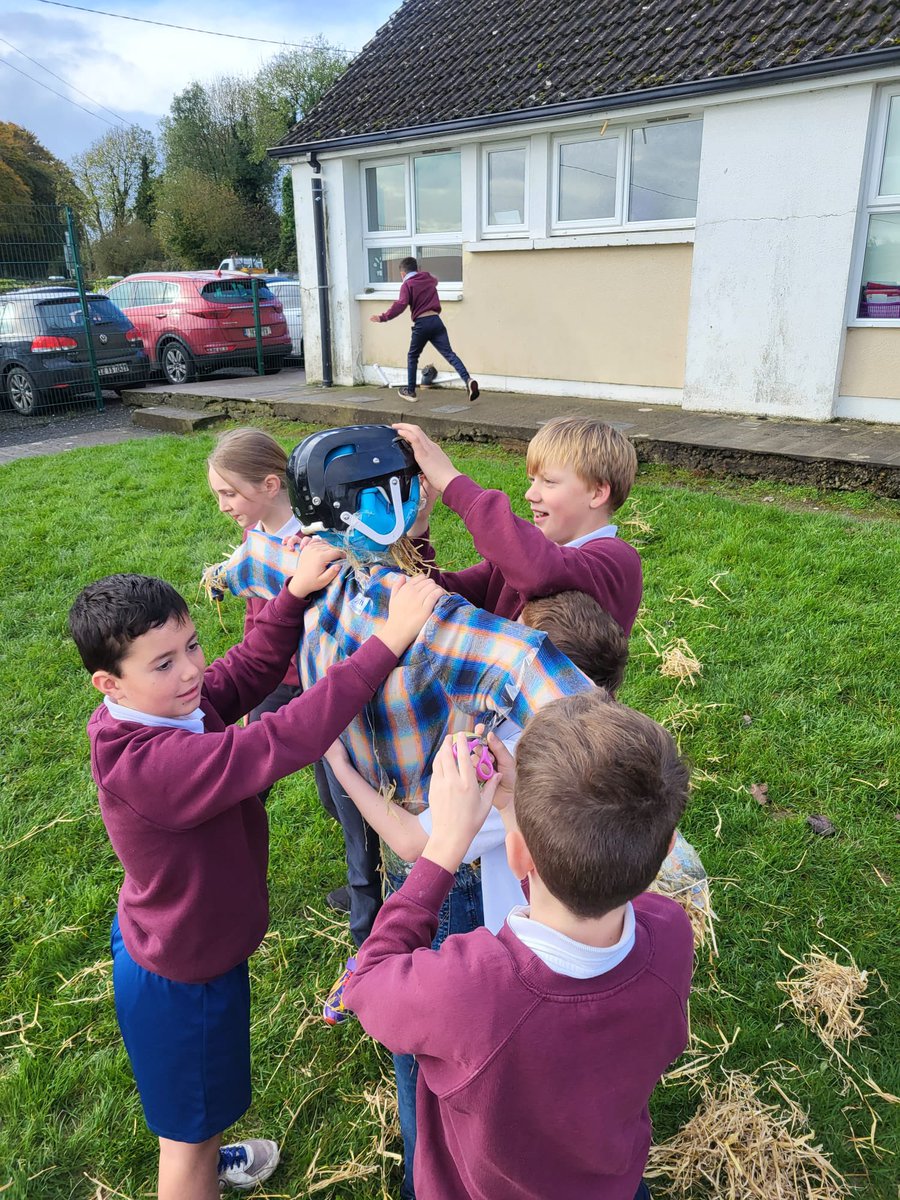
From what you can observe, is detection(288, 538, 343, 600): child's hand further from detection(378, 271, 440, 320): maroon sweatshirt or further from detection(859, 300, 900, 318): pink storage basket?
detection(378, 271, 440, 320): maroon sweatshirt

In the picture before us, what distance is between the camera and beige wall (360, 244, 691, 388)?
1034 cm

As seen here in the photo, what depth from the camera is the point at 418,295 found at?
A: 36.9 ft

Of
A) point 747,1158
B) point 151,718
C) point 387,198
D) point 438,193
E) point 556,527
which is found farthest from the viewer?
point 387,198

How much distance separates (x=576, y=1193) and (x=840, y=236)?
9.51 metres

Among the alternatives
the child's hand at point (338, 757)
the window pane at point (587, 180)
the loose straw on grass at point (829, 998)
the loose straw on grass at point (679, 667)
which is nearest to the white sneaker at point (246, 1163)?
the child's hand at point (338, 757)

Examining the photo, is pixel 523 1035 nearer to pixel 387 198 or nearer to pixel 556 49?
pixel 556 49

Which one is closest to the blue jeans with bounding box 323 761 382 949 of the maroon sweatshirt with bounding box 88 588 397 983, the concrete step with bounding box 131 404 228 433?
the maroon sweatshirt with bounding box 88 588 397 983

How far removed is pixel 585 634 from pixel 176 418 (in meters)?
11.2

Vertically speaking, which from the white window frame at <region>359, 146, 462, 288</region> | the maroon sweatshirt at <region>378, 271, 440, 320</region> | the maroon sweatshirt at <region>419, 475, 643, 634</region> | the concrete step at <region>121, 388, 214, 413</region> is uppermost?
the white window frame at <region>359, 146, 462, 288</region>

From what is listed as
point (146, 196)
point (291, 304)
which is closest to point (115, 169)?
point (146, 196)

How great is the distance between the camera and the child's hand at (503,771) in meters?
1.63

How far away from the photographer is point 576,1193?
141 cm

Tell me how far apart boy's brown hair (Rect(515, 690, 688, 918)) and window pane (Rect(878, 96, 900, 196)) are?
9425 mm

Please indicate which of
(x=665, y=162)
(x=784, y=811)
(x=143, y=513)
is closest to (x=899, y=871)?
(x=784, y=811)
